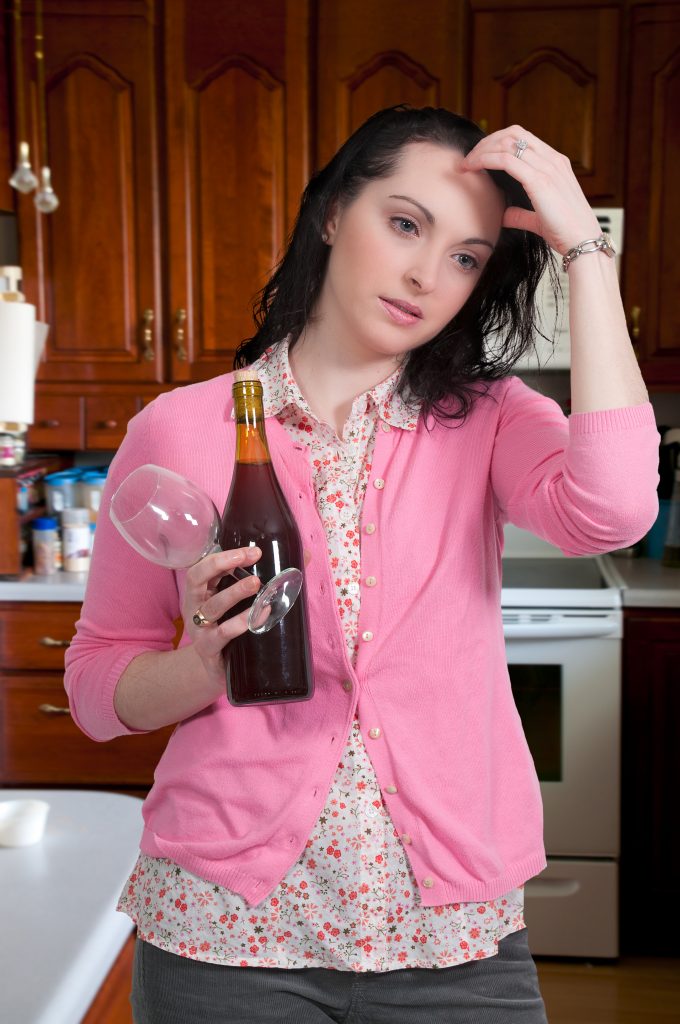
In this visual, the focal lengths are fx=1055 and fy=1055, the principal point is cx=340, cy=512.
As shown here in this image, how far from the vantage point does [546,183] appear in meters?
0.92

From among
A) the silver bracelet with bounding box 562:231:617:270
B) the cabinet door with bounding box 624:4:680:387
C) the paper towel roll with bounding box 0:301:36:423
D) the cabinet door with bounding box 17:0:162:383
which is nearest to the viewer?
the silver bracelet with bounding box 562:231:617:270

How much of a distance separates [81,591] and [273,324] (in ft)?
5.79

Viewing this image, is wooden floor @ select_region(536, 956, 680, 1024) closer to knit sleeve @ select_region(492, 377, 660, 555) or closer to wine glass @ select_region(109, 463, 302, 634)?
knit sleeve @ select_region(492, 377, 660, 555)

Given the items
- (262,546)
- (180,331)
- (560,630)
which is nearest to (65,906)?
(262,546)

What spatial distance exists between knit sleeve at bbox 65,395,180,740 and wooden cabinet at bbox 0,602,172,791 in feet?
5.92

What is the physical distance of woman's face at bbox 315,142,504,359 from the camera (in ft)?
3.19

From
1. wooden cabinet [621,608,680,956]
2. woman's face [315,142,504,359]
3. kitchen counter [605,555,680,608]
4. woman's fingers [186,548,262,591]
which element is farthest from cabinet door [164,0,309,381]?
woman's fingers [186,548,262,591]

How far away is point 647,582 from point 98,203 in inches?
70.3

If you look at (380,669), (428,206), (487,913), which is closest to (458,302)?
(428,206)

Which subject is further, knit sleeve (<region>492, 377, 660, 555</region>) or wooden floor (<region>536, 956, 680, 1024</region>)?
wooden floor (<region>536, 956, 680, 1024</region>)

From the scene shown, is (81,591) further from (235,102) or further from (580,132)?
(580,132)

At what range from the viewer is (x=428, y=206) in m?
0.97

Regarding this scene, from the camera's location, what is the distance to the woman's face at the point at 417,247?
3.19ft

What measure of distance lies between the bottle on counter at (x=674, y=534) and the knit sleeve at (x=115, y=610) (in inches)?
85.6
